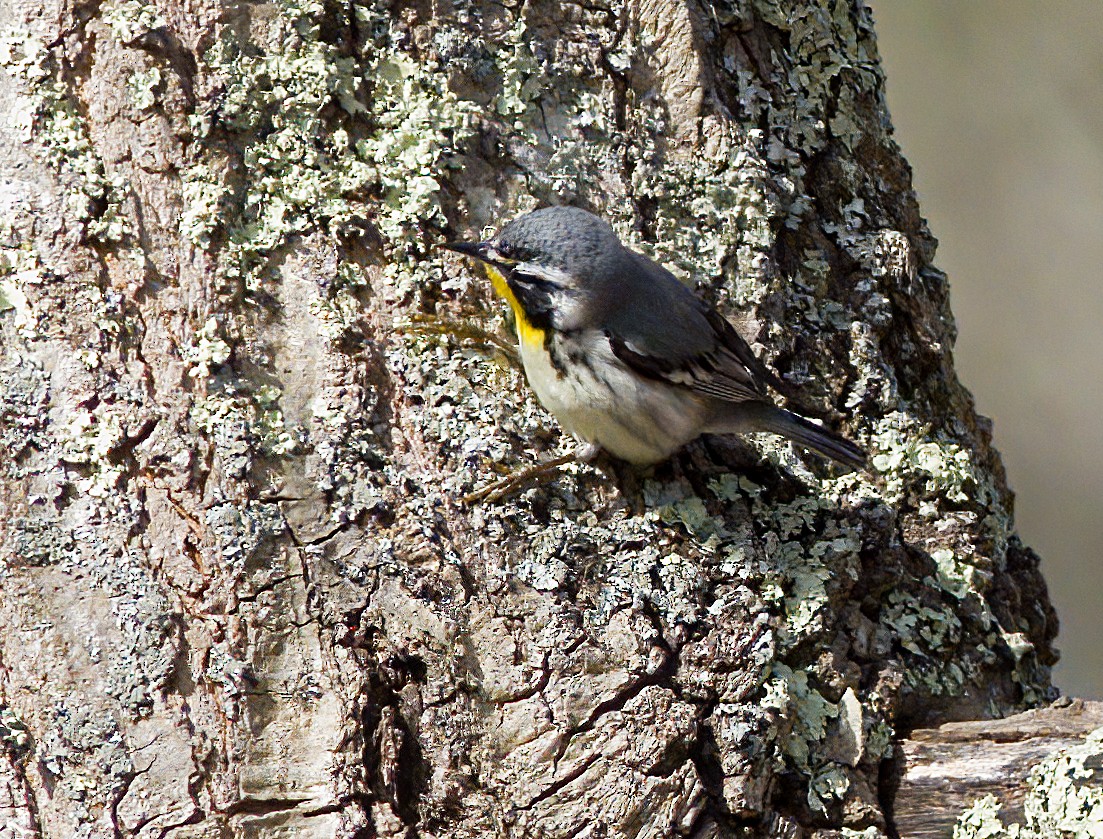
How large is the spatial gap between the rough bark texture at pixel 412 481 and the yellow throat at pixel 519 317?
0.16 feet

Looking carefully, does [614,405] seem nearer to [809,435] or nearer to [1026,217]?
[809,435]

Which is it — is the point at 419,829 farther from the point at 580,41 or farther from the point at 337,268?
the point at 580,41

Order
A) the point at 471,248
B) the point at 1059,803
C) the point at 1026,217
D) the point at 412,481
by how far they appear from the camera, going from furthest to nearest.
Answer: the point at 1026,217 → the point at 471,248 → the point at 412,481 → the point at 1059,803

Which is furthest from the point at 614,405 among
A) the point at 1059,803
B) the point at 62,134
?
the point at 62,134

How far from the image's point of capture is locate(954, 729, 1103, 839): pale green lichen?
8.52 ft

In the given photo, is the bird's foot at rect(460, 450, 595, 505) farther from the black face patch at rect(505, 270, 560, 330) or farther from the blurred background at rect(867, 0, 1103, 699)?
the blurred background at rect(867, 0, 1103, 699)

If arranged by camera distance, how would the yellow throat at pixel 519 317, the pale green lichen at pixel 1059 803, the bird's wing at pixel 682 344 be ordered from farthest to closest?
the bird's wing at pixel 682 344 → the yellow throat at pixel 519 317 → the pale green lichen at pixel 1059 803

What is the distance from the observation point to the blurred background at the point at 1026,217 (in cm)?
838

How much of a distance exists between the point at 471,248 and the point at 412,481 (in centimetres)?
67

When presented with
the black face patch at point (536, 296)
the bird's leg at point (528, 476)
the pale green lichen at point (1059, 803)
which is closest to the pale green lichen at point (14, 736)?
the bird's leg at point (528, 476)

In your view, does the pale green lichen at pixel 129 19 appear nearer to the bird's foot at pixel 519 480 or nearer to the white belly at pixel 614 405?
the white belly at pixel 614 405

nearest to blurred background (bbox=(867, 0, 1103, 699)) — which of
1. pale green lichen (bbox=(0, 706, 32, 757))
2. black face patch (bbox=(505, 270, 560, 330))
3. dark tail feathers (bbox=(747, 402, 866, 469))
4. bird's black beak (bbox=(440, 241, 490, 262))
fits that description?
dark tail feathers (bbox=(747, 402, 866, 469))

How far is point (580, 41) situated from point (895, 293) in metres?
1.24

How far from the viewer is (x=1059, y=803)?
2.61 meters
